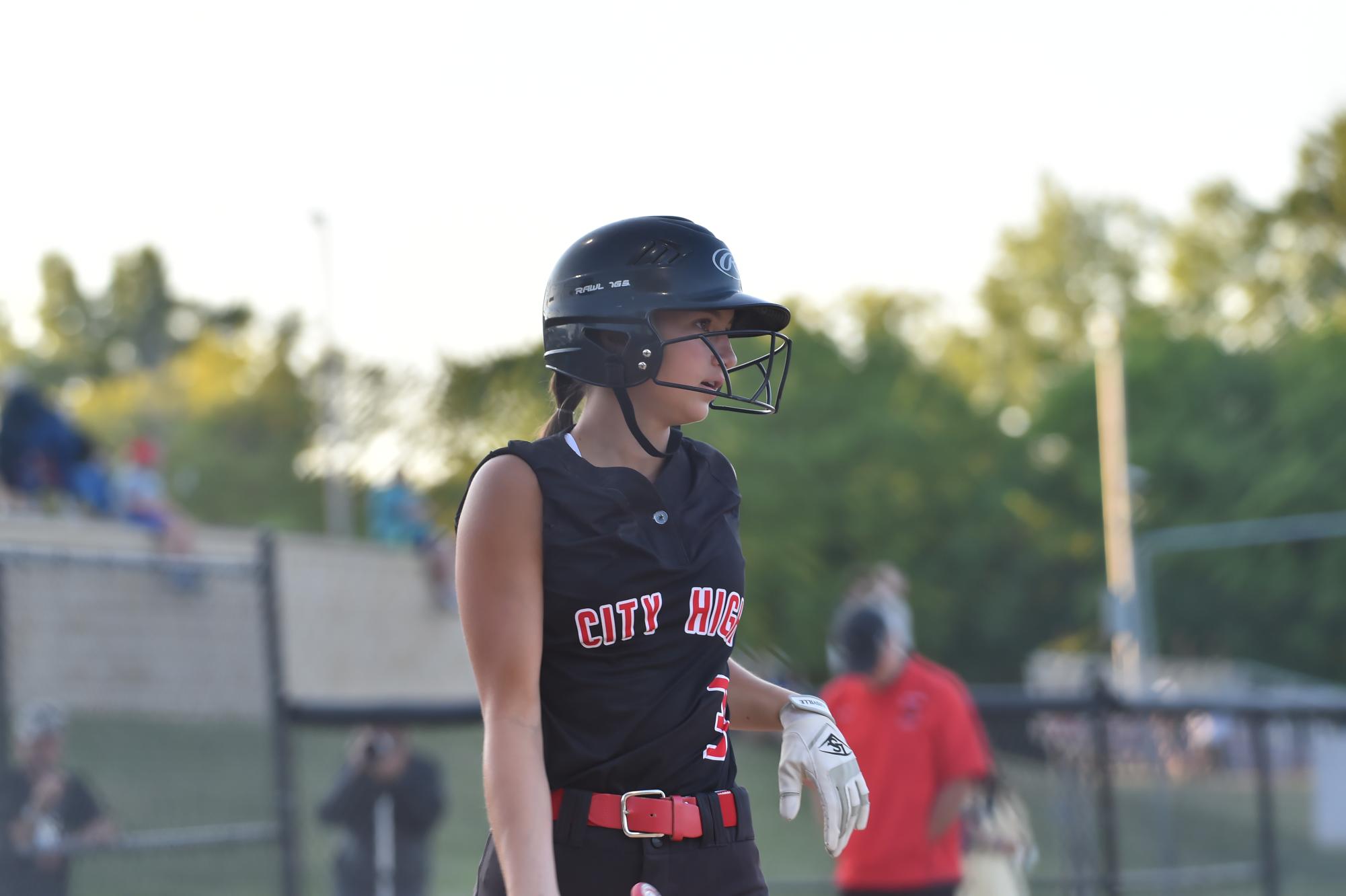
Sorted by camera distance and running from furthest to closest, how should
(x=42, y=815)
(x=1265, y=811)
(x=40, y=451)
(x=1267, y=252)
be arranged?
(x=1267, y=252) < (x=40, y=451) < (x=1265, y=811) < (x=42, y=815)

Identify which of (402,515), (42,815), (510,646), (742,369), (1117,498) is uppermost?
(1117,498)

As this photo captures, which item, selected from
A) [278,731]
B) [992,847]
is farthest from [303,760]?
[992,847]

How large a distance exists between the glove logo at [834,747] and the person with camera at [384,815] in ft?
19.0

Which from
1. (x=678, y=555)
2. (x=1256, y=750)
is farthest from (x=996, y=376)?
(x=678, y=555)

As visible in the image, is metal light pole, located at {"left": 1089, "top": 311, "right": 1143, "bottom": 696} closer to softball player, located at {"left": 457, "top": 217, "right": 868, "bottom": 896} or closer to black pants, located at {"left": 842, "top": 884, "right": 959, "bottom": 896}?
black pants, located at {"left": 842, "top": 884, "right": 959, "bottom": 896}

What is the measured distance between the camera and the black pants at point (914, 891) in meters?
7.52

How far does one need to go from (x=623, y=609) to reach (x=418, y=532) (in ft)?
56.2

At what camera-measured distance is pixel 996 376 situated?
225 ft

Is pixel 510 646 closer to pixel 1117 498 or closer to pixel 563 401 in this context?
pixel 563 401

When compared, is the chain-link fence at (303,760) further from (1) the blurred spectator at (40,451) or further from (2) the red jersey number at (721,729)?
(2) the red jersey number at (721,729)

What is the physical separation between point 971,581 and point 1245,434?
1061 centimetres

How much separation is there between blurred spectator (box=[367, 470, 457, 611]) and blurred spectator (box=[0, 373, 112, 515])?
17.1 feet

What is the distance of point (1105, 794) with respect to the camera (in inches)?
350

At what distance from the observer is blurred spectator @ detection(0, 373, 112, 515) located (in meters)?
13.3
